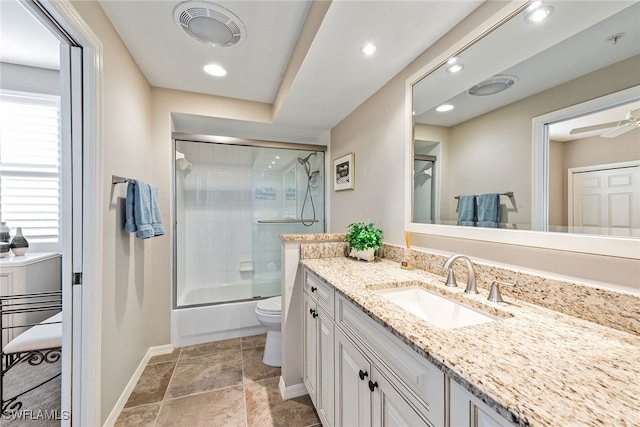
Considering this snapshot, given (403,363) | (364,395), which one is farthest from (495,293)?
(364,395)

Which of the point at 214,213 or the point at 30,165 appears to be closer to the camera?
the point at 30,165

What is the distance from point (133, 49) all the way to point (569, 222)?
2536 millimetres

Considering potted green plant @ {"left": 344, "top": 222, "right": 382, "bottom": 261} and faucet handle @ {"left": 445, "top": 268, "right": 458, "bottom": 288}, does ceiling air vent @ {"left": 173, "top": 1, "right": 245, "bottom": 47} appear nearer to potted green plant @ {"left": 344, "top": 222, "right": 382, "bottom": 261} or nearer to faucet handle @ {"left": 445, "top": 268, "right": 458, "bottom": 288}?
potted green plant @ {"left": 344, "top": 222, "right": 382, "bottom": 261}

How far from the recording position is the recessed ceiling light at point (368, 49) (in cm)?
140

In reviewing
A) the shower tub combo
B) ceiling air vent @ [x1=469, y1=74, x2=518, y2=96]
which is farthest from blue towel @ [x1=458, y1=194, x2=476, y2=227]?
the shower tub combo

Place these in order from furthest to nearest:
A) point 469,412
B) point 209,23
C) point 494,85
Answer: point 209,23, point 494,85, point 469,412


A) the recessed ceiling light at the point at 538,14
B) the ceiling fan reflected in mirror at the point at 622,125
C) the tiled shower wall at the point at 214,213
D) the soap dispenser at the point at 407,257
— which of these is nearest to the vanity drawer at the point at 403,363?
the soap dispenser at the point at 407,257

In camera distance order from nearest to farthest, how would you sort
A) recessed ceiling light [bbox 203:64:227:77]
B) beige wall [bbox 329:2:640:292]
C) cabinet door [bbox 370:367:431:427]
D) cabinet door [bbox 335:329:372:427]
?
cabinet door [bbox 370:367:431:427]
beige wall [bbox 329:2:640:292]
cabinet door [bbox 335:329:372:427]
recessed ceiling light [bbox 203:64:227:77]

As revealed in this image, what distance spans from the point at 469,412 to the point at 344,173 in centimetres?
212

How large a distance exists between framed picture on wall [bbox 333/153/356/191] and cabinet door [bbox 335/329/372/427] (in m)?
1.48

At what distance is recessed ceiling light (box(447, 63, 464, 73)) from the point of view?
4.23 ft

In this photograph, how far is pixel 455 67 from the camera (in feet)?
4.30

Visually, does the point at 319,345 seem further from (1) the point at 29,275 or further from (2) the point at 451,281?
(1) the point at 29,275

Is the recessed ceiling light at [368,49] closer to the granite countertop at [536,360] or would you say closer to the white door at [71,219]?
the granite countertop at [536,360]
